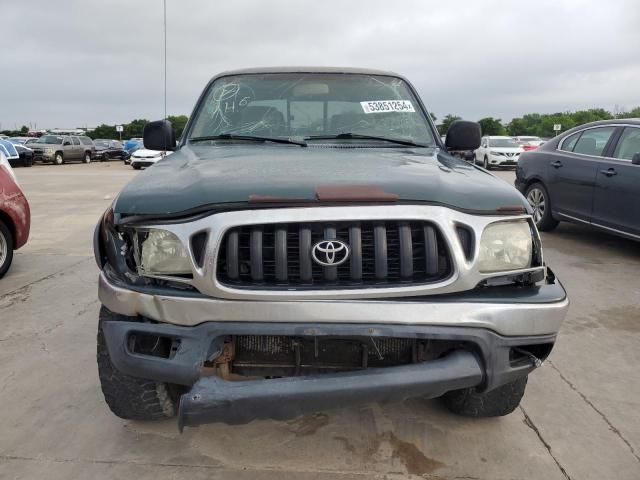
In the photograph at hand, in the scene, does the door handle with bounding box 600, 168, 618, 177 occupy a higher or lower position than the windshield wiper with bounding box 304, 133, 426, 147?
lower

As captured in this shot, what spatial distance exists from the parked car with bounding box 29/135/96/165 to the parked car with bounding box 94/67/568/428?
27571 millimetres

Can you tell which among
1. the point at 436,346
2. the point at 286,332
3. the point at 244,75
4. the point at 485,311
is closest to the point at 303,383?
the point at 286,332

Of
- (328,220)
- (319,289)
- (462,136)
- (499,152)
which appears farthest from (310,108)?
(499,152)

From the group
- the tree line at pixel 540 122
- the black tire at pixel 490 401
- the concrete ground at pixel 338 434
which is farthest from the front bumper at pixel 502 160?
the tree line at pixel 540 122

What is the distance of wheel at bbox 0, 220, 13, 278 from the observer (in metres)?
4.99

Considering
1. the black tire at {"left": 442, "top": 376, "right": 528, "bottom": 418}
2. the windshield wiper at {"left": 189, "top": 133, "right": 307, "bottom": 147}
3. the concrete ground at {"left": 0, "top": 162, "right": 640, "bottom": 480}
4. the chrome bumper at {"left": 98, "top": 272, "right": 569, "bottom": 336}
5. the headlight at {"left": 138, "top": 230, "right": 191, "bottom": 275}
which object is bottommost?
the concrete ground at {"left": 0, "top": 162, "right": 640, "bottom": 480}

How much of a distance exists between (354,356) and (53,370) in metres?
2.01

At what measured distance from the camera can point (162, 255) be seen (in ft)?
6.45

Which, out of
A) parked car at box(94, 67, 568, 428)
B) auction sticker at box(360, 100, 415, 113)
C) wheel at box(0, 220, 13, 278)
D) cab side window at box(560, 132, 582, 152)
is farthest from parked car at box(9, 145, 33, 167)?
parked car at box(94, 67, 568, 428)

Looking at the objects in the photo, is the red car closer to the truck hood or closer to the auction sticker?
the truck hood

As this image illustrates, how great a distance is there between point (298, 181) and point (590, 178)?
209 inches

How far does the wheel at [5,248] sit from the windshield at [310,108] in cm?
279

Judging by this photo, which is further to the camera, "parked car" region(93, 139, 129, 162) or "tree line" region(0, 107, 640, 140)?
"tree line" region(0, 107, 640, 140)

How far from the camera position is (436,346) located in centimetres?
201
